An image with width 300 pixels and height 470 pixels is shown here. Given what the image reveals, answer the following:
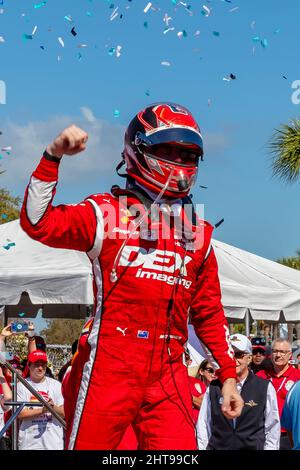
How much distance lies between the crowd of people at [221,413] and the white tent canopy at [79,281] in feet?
1.95

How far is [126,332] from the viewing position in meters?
4.63

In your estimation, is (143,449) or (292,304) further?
(292,304)

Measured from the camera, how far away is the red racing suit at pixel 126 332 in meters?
4.55

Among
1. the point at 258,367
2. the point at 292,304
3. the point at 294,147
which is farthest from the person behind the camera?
the point at 294,147

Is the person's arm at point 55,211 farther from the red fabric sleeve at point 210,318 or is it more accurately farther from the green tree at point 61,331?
the green tree at point 61,331

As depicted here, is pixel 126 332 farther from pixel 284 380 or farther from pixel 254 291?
pixel 254 291

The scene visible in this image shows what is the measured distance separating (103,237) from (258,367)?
21.6ft

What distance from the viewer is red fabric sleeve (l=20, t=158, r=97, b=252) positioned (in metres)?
4.35

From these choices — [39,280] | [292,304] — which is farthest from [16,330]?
[292,304]

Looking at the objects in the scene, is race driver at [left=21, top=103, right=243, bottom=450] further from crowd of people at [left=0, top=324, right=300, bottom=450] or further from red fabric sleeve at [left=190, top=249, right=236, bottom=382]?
crowd of people at [left=0, top=324, right=300, bottom=450]

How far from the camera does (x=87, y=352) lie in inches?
184

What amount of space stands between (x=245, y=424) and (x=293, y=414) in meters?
0.91

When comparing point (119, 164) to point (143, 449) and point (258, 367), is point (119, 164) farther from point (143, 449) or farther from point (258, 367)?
point (258, 367)
